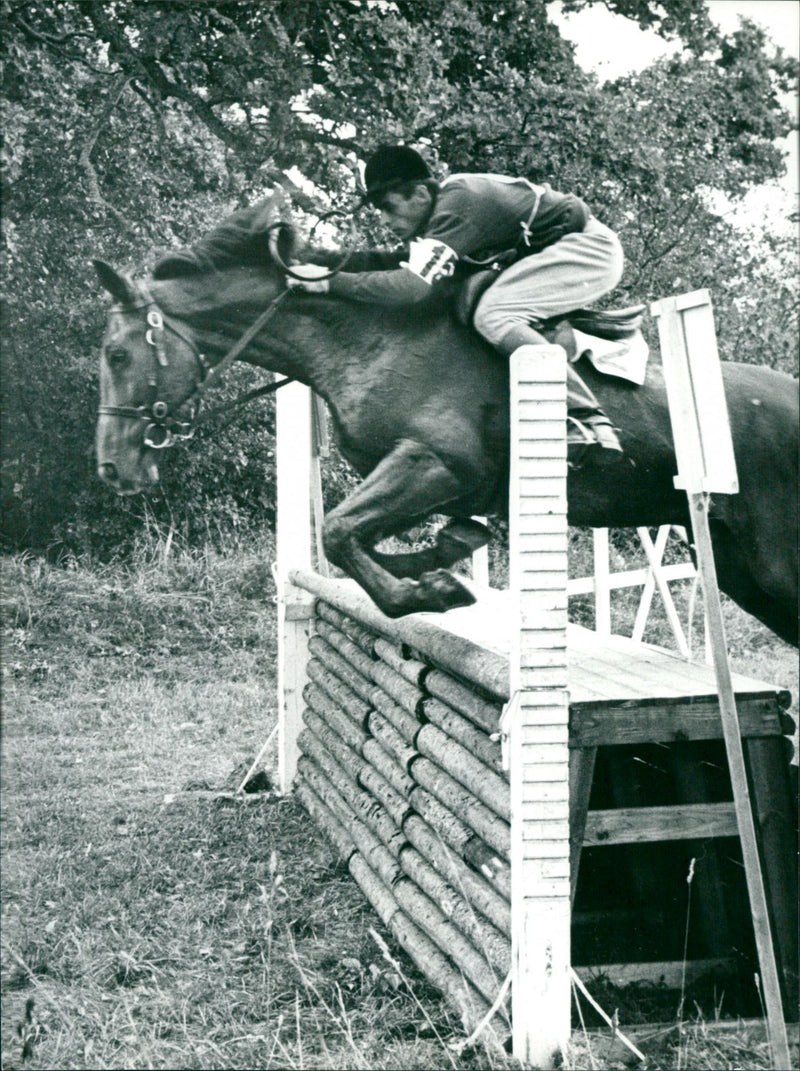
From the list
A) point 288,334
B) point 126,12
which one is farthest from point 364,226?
point 288,334

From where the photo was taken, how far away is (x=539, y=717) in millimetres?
2703

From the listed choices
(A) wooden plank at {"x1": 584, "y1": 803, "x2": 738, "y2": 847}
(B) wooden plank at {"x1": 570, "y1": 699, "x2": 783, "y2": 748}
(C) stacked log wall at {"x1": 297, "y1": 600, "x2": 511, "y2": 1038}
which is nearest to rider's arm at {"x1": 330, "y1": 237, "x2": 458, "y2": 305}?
(C) stacked log wall at {"x1": 297, "y1": 600, "x2": 511, "y2": 1038}

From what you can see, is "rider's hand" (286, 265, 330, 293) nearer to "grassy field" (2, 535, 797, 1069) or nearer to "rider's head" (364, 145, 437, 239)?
"rider's head" (364, 145, 437, 239)

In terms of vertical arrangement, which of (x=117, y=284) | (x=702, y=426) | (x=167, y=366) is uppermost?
(x=117, y=284)

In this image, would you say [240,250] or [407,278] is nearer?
[407,278]

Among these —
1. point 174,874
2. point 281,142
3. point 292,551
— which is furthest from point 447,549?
point 281,142

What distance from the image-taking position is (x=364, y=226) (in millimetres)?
5484

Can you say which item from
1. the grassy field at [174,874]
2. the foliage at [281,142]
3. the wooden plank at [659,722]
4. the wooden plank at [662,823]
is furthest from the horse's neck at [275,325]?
the foliage at [281,142]

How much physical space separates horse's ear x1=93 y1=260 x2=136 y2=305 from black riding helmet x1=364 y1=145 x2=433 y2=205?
72 cm

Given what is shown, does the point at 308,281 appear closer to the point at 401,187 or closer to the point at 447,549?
the point at 401,187

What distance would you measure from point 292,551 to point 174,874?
1748 millimetres

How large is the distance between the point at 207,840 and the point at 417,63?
3390 mm

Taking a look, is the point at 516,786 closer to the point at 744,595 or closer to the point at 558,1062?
the point at 558,1062

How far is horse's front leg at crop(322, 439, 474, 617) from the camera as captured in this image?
10.2ft
